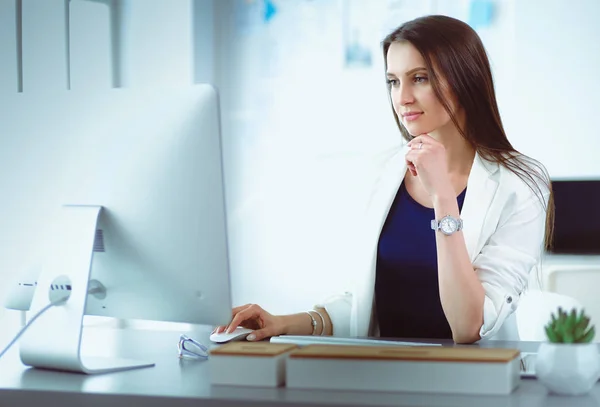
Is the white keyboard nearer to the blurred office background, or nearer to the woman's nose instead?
the woman's nose

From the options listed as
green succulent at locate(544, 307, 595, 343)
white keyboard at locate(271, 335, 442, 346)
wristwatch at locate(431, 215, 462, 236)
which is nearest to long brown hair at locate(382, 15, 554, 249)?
wristwatch at locate(431, 215, 462, 236)

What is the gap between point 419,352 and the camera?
47.1 inches

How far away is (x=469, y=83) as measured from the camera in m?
2.06

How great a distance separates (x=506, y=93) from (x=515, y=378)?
2844mm

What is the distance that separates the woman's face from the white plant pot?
99 cm

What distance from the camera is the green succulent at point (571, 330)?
1.15 m

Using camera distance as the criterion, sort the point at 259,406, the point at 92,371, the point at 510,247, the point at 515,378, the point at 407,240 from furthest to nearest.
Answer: the point at 407,240 < the point at 510,247 < the point at 92,371 < the point at 515,378 < the point at 259,406

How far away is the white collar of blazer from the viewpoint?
195 centimetres

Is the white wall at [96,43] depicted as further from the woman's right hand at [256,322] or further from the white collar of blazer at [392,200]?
the woman's right hand at [256,322]

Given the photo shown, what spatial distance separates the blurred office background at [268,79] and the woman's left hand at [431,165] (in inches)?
91.0

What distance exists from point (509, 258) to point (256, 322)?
611 mm

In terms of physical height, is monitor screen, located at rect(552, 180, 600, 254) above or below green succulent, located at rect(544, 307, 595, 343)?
above

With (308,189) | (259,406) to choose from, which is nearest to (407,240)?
(259,406)

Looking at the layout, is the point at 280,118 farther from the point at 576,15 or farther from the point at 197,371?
the point at 197,371
